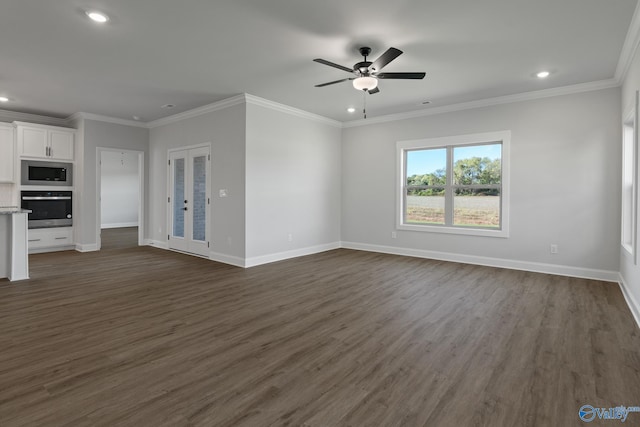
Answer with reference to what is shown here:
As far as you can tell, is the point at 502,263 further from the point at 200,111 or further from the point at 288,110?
the point at 200,111

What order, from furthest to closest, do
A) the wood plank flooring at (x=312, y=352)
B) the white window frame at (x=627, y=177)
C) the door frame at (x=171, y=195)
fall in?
1. the door frame at (x=171, y=195)
2. the white window frame at (x=627, y=177)
3. the wood plank flooring at (x=312, y=352)

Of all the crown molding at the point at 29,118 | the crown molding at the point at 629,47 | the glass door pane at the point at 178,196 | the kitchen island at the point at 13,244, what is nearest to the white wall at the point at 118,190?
the crown molding at the point at 29,118

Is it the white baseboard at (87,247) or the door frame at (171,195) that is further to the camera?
the white baseboard at (87,247)

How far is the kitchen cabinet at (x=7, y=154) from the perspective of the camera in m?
6.25

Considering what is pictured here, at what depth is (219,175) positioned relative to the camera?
600 centimetres

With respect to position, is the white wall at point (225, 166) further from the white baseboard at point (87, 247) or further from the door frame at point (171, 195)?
the white baseboard at point (87, 247)

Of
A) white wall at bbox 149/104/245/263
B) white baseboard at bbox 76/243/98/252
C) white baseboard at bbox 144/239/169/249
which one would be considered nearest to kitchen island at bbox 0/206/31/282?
white baseboard at bbox 76/243/98/252

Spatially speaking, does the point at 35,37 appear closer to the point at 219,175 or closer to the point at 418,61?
the point at 219,175

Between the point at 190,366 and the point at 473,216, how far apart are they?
5298 mm

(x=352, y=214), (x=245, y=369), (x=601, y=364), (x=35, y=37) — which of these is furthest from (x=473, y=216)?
(x=35, y=37)

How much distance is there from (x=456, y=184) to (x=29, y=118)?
28.1ft

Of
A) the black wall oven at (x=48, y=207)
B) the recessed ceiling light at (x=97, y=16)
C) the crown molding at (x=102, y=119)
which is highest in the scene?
the crown molding at (x=102, y=119)

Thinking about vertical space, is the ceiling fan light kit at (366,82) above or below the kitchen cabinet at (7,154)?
above

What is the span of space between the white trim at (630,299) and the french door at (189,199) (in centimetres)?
603
